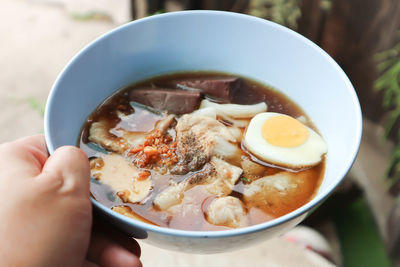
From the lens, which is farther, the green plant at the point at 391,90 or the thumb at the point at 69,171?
the green plant at the point at 391,90

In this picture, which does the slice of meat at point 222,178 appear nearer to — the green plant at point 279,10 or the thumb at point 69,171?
the thumb at point 69,171

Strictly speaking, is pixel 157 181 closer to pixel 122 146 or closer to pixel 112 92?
pixel 122 146

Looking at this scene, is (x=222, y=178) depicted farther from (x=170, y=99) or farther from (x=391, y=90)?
(x=391, y=90)

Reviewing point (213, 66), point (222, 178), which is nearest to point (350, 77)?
point (213, 66)

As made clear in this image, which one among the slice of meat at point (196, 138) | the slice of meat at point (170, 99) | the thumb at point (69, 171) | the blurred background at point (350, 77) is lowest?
the blurred background at point (350, 77)

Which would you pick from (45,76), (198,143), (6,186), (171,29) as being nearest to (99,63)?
(171,29)

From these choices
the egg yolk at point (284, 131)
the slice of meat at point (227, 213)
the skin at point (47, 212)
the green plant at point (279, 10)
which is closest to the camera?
the skin at point (47, 212)

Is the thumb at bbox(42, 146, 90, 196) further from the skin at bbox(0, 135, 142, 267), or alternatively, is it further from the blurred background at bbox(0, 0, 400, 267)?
the blurred background at bbox(0, 0, 400, 267)

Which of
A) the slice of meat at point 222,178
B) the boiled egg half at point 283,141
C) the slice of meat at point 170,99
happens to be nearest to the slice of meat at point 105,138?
the slice of meat at point 170,99
